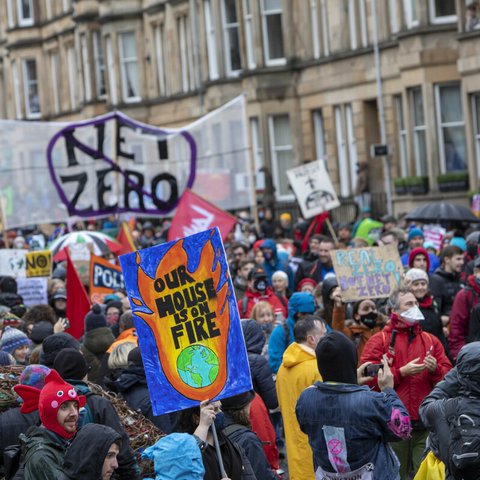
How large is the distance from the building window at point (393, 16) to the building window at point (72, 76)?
25.4 metres

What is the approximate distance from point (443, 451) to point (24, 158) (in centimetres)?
1618

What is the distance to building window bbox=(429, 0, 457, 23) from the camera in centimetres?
2964

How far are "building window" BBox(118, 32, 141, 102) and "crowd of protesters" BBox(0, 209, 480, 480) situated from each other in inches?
1353

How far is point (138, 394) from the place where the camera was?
8.95m

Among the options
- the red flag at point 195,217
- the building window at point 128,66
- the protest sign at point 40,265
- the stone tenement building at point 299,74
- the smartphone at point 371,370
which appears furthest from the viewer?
the building window at point 128,66

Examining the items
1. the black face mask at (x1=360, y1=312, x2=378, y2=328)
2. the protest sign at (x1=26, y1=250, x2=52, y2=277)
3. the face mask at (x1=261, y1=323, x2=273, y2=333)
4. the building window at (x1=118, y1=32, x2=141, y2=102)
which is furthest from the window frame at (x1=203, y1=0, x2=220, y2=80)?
the black face mask at (x1=360, y1=312, x2=378, y2=328)

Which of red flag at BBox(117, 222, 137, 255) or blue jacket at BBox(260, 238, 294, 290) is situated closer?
blue jacket at BBox(260, 238, 294, 290)

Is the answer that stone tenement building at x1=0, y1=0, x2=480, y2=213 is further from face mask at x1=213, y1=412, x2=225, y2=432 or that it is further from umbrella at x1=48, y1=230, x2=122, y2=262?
face mask at x1=213, y1=412, x2=225, y2=432

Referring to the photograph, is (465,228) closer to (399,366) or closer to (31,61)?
(399,366)

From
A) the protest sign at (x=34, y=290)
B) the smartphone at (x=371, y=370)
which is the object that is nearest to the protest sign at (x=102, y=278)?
the protest sign at (x=34, y=290)

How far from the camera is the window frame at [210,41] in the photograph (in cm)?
4140

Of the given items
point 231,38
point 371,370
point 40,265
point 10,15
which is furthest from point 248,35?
point 371,370

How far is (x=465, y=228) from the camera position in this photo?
72.1 feet

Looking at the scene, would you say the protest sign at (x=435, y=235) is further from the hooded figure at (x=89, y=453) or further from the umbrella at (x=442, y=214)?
the hooded figure at (x=89, y=453)
